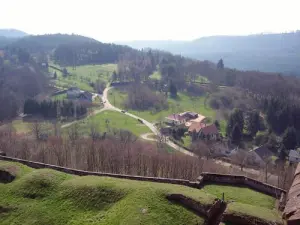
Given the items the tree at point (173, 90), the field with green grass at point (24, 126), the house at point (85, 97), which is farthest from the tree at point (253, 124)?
the house at point (85, 97)

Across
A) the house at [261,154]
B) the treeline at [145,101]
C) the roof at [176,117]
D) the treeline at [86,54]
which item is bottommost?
the house at [261,154]

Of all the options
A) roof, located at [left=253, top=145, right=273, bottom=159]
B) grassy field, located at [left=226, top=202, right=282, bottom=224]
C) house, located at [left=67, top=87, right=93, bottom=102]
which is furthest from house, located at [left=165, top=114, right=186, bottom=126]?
grassy field, located at [left=226, top=202, right=282, bottom=224]

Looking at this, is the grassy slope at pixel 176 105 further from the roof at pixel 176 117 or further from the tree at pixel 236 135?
the tree at pixel 236 135

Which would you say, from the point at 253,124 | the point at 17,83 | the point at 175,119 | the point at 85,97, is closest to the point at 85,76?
the point at 17,83

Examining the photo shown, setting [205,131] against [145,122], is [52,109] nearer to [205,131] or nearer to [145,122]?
[145,122]

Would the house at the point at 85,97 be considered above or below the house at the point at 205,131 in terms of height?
above

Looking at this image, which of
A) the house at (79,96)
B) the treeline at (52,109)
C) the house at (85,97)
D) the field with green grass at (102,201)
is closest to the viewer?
the field with green grass at (102,201)

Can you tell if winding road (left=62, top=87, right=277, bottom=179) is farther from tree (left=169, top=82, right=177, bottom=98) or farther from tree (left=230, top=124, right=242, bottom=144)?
tree (left=169, top=82, right=177, bottom=98)
